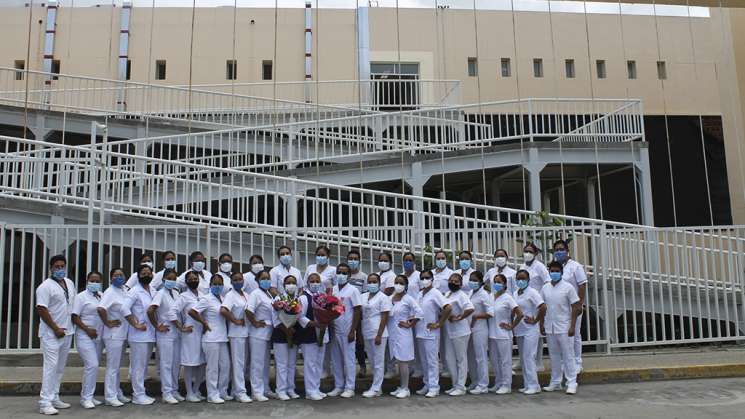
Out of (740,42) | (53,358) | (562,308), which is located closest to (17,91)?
(53,358)

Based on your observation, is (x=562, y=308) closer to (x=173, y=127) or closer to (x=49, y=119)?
(x=173, y=127)

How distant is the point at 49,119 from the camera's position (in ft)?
50.0

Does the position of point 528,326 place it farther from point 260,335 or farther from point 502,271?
point 260,335

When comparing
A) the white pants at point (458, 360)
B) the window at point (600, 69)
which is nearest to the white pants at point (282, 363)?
the white pants at point (458, 360)

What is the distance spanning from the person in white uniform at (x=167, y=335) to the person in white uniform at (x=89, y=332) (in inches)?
23.5

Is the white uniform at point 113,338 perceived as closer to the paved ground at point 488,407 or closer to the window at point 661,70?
the paved ground at point 488,407

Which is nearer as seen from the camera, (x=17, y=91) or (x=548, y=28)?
(x=17, y=91)

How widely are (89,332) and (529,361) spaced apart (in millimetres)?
5018

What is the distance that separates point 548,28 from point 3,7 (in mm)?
16038

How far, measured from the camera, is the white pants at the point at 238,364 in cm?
678

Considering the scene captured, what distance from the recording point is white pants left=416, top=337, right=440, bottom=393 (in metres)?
7.03

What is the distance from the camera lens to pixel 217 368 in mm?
6789

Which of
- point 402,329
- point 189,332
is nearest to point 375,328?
point 402,329

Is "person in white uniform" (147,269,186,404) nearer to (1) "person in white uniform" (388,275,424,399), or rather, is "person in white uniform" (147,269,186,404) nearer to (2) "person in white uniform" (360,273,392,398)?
(2) "person in white uniform" (360,273,392,398)
